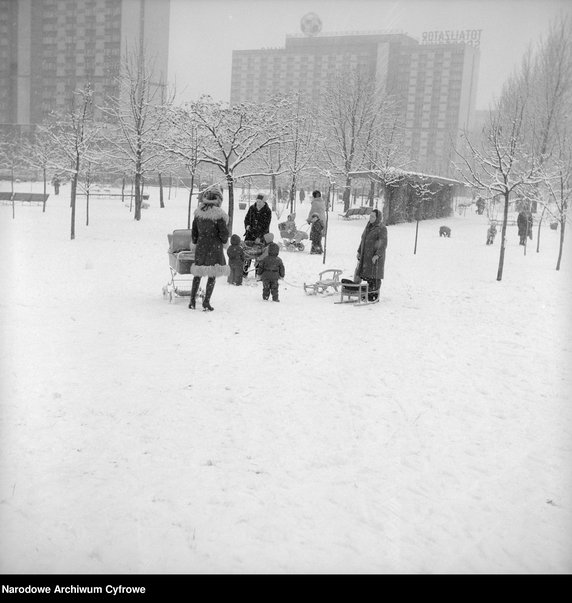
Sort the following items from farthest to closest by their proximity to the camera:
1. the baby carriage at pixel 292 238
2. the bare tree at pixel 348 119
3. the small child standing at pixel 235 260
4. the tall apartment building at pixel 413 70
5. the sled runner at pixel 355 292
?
the tall apartment building at pixel 413 70, the bare tree at pixel 348 119, the baby carriage at pixel 292 238, the small child standing at pixel 235 260, the sled runner at pixel 355 292

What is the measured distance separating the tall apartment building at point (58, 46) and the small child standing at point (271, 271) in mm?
83626

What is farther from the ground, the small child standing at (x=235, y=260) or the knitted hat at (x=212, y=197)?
the knitted hat at (x=212, y=197)

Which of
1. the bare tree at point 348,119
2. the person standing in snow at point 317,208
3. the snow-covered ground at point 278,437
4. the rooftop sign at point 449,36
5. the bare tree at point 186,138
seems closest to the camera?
the snow-covered ground at point 278,437

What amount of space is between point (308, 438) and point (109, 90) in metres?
89.3

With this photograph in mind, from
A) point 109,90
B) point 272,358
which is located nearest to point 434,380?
point 272,358

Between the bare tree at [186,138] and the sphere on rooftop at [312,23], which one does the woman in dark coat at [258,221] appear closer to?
the bare tree at [186,138]

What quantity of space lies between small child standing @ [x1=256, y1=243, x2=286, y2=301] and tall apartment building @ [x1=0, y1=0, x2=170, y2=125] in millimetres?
83626

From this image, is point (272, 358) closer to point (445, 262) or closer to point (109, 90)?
point (445, 262)

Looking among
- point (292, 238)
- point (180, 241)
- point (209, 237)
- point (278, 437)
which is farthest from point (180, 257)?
point (292, 238)

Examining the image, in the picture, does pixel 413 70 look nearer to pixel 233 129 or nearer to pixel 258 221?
pixel 233 129

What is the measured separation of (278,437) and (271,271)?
5.90 metres

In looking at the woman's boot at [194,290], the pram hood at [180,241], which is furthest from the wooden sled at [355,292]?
the pram hood at [180,241]

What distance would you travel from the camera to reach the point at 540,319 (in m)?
10.7

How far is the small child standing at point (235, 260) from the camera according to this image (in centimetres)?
1188
